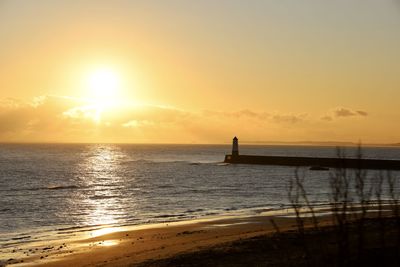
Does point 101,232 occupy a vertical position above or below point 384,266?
below

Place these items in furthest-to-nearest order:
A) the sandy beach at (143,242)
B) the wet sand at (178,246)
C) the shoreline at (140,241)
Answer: the shoreline at (140,241), the sandy beach at (143,242), the wet sand at (178,246)

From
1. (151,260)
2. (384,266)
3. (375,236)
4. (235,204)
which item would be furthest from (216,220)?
(384,266)

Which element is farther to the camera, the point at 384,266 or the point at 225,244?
the point at 225,244

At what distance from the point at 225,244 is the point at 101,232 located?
9.06 metres

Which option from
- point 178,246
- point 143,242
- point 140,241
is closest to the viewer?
point 178,246

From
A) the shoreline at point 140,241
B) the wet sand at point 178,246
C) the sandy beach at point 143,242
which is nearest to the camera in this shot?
the wet sand at point 178,246

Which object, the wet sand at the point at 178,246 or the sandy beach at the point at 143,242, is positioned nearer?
the wet sand at the point at 178,246

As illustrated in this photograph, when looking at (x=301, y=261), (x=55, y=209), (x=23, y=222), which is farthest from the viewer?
(x=55, y=209)

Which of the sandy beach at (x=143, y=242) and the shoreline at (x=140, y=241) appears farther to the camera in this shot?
the shoreline at (x=140, y=241)

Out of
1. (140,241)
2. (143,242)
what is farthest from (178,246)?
(140,241)

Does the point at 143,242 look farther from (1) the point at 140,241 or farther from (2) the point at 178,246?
(2) the point at 178,246

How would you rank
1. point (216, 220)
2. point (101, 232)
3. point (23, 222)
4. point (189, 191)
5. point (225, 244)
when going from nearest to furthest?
point (225, 244)
point (101, 232)
point (216, 220)
point (23, 222)
point (189, 191)

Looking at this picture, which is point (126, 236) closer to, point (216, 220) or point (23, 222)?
point (216, 220)

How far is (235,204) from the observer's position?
114 feet
